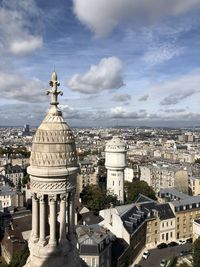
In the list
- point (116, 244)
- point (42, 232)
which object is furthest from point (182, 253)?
point (42, 232)

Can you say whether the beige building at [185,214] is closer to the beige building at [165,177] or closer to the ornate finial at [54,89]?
the beige building at [165,177]

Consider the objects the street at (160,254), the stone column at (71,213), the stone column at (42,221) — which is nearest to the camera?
the stone column at (42,221)

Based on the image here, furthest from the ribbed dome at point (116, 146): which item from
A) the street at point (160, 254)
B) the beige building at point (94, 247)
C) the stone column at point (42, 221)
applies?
the stone column at point (42, 221)

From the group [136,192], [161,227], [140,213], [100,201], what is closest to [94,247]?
[140,213]

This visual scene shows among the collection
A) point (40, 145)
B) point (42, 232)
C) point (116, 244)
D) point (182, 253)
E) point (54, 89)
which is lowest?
point (182, 253)

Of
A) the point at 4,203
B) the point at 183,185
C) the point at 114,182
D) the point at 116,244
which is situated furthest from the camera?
the point at 183,185

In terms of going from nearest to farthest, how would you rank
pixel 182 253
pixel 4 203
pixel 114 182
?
1. pixel 182 253
2. pixel 4 203
3. pixel 114 182

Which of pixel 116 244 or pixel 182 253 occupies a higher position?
pixel 116 244

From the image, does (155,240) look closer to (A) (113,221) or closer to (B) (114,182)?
(A) (113,221)
